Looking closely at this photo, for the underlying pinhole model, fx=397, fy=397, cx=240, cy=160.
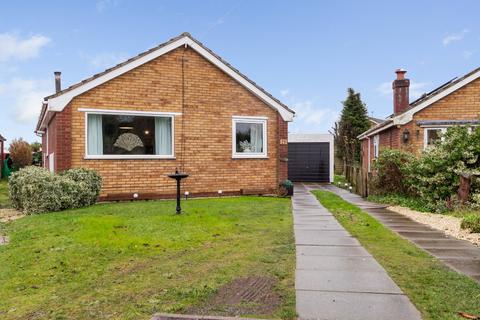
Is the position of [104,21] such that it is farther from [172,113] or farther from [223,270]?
[223,270]

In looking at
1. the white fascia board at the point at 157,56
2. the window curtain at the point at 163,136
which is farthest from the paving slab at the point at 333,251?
the white fascia board at the point at 157,56

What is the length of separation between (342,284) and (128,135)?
9.99 m

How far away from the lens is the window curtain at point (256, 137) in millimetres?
14594

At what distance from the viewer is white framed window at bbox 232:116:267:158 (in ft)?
46.9

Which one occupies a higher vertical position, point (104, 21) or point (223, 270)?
point (104, 21)

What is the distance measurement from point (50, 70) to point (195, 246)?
21.2 meters

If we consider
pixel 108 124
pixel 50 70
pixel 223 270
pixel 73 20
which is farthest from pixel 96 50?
pixel 223 270

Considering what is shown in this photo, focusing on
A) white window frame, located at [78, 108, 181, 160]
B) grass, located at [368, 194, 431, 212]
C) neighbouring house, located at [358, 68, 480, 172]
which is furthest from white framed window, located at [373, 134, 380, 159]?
white window frame, located at [78, 108, 181, 160]

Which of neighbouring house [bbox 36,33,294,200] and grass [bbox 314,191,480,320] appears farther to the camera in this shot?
neighbouring house [bbox 36,33,294,200]

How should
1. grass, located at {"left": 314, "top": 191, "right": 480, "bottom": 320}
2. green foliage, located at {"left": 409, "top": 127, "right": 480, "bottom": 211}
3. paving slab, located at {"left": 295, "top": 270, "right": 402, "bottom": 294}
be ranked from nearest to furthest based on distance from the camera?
grass, located at {"left": 314, "top": 191, "right": 480, "bottom": 320} < paving slab, located at {"left": 295, "top": 270, "right": 402, "bottom": 294} < green foliage, located at {"left": 409, "top": 127, "right": 480, "bottom": 211}

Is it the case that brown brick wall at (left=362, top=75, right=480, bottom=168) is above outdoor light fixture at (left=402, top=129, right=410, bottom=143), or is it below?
above

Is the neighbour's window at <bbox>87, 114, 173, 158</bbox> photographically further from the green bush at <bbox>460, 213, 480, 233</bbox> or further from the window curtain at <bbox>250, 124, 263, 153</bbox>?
the green bush at <bbox>460, 213, 480, 233</bbox>

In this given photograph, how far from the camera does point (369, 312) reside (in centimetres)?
343

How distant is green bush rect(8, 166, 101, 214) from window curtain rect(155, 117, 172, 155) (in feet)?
8.44
